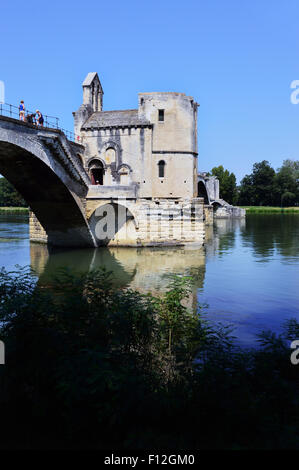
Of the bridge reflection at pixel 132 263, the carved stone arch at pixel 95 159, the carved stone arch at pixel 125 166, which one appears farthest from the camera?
the carved stone arch at pixel 95 159

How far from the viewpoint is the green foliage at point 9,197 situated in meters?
92.8

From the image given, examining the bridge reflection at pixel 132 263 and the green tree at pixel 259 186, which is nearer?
the bridge reflection at pixel 132 263

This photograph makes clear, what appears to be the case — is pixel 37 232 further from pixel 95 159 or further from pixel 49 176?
pixel 49 176

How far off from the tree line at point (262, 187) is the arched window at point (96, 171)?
66117 mm

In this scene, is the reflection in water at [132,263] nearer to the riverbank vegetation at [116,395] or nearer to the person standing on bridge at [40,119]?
the person standing on bridge at [40,119]

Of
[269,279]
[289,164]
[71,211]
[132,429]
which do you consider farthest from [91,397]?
[289,164]

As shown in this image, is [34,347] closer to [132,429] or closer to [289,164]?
[132,429]

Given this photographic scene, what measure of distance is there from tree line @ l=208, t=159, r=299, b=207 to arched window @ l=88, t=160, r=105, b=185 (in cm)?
6612

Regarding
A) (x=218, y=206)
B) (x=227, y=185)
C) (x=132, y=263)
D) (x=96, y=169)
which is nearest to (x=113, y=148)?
(x=96, y=169)

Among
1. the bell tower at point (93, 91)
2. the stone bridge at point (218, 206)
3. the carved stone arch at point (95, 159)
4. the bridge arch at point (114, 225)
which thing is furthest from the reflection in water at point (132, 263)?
the stone bridge at point (218, 206)

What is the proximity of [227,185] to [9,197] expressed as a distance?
51156mm

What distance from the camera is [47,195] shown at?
24719mm

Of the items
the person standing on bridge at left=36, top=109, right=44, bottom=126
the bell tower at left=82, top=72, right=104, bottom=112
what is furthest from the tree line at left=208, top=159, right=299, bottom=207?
the person standing on bridge at left=36, top=109, right=44, bottom=126
